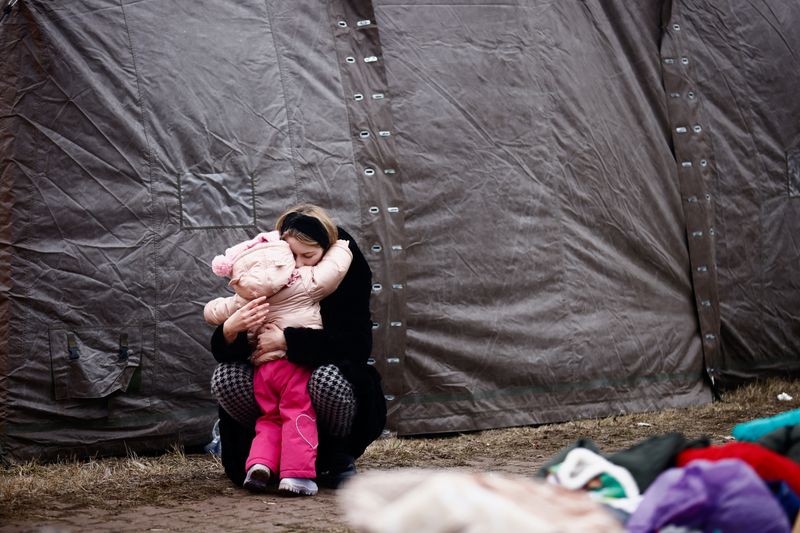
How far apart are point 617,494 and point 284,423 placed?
2.26 m

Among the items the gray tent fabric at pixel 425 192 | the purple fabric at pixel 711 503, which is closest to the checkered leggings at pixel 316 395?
the gray tent fabric at pixel 425 192

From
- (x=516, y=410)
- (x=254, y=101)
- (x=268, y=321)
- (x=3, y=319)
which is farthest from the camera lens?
(x=516, y=410)

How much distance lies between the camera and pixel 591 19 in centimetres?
663

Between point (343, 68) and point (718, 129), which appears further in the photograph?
point (718, 129)

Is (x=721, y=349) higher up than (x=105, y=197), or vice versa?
(x=105, y=197)

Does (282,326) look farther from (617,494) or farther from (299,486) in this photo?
(617,494)

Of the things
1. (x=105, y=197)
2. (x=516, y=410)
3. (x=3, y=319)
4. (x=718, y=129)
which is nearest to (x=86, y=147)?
(x=105, y=197)

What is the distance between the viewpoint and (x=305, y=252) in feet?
15.3

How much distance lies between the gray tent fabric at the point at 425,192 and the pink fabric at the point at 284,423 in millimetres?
958

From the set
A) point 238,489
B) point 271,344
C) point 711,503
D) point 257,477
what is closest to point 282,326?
point 271,344

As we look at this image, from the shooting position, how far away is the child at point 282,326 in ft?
14.8

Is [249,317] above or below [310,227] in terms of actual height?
below

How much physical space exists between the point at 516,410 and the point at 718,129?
7.14 feet

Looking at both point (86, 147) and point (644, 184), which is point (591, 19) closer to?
point (644, 184)
